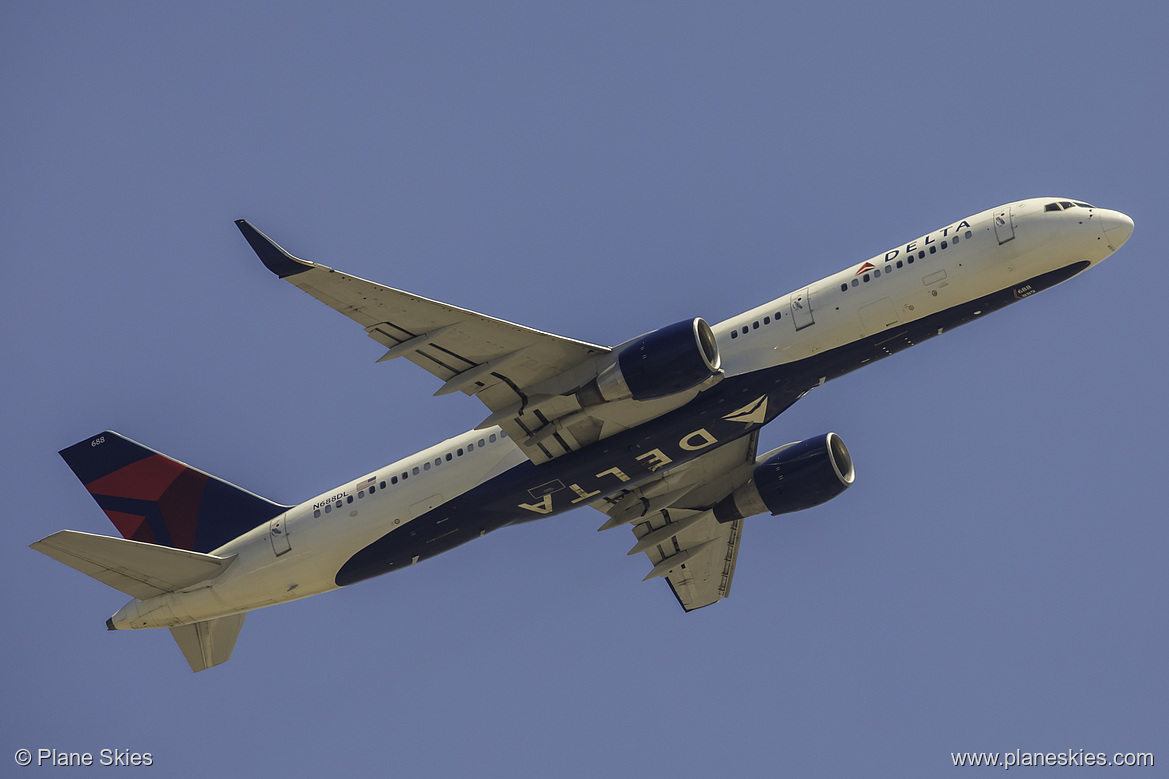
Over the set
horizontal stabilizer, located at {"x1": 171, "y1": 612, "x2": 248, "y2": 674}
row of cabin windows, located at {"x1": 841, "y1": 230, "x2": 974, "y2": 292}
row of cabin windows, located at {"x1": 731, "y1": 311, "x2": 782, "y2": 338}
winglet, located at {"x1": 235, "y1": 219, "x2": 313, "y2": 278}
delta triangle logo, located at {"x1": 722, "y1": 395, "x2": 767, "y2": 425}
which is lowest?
horizontal stabilizer, located at {"x1": 171, "y1": 612, "x2": 248, "y2": 674}

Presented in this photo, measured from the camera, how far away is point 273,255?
29.5m

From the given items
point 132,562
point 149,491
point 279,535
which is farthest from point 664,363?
point 149,491

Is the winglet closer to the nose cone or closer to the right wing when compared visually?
the right wing

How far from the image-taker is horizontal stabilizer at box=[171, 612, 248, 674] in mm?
40344

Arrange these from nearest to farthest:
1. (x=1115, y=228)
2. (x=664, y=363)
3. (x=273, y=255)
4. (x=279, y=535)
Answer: (x=273, y=255)
(x=664, y=363)
(x=1115, y=228)
(x=279, y=535)

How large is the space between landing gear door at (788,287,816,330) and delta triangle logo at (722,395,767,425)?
2.36 m

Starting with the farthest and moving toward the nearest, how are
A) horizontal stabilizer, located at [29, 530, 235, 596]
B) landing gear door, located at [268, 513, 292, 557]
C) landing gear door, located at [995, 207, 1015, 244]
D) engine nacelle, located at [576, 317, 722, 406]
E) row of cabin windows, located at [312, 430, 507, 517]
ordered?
landing gear door, located at [268, 513, 292, 557] < row of cabin windows, located at [312, 430, 507, 517] < horizontal stabilizer, located at [29, 530, 235, 596] < landing gear door, located at [995, 207, 1015, 244] < engine nacelle, located at [576, 317, 722, 406]

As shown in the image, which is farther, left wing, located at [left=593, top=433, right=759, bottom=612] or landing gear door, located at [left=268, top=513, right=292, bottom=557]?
left wing, located at [left=593, top=433, right=759, bottom=612]

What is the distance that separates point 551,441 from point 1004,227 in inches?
558

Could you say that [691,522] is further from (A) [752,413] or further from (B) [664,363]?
(B) [664,363]

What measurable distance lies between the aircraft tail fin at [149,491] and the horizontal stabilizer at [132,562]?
2.11 meters

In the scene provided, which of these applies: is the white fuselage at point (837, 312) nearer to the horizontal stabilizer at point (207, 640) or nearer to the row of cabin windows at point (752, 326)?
the row of cabin windows at point (752, 326)

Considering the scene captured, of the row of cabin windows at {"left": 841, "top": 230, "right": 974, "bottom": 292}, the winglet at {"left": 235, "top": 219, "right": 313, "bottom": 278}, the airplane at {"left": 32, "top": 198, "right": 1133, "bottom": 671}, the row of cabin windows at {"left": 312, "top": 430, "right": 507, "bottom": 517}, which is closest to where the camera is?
the winglet at {"left": 235, "top": 219, "right": 313, "bottom": 278}

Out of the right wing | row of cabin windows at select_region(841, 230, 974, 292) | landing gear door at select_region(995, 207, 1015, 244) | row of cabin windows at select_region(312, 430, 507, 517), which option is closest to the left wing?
the right wing
